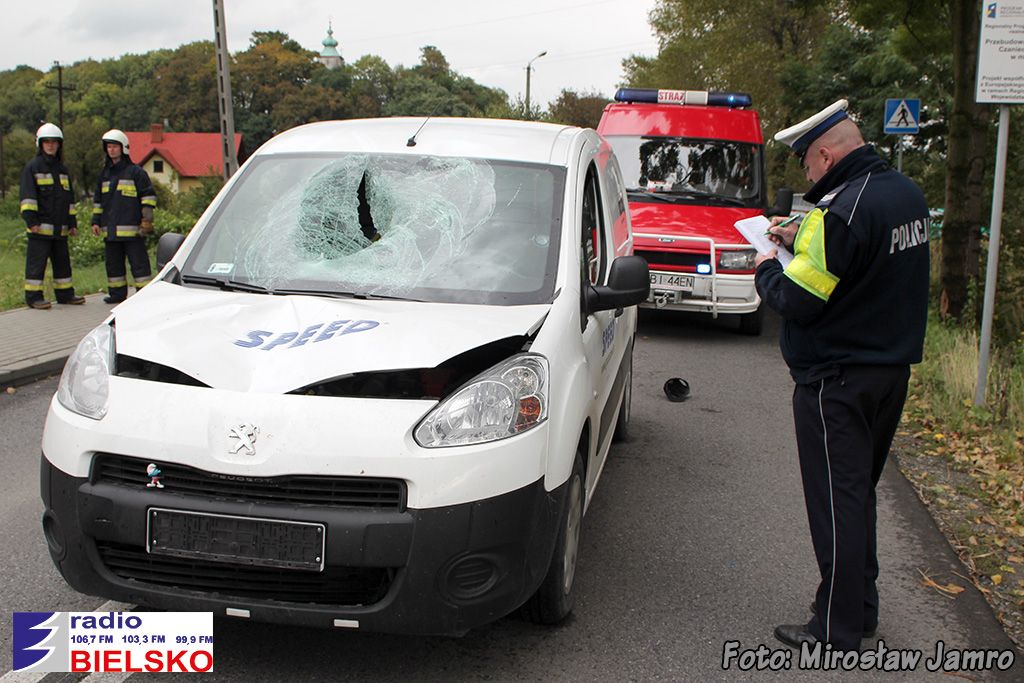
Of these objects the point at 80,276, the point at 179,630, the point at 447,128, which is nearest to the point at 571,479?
the point at 179,630

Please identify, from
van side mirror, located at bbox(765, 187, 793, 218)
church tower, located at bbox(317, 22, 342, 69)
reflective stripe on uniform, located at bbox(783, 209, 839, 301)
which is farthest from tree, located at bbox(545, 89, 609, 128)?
church tower, located at bbox(317, 22, 342, 69)

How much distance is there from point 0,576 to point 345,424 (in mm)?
2063

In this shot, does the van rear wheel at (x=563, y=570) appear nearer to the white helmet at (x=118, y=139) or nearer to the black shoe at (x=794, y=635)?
the black shoe at (x=794, y=635)

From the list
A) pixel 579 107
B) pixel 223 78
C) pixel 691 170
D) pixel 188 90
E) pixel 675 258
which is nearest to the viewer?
pixel 675 258

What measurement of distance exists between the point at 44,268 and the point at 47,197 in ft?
2.52

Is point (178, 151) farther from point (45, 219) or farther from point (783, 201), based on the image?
point (783, 201)

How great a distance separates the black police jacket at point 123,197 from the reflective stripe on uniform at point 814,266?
9.34 m

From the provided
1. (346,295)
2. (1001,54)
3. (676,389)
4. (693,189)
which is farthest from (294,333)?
(693,189)

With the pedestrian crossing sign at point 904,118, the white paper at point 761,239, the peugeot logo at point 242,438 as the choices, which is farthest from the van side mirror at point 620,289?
the pedestrian crossing sign at point 904,118

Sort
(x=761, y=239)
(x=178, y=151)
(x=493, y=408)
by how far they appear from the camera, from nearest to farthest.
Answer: (x=493, y=408)
(x=761, y=239)
(x=178, y=151)

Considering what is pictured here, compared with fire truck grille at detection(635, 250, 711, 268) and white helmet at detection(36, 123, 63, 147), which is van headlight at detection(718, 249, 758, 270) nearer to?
fire truck grille at detection(635, 250, 711, 268)

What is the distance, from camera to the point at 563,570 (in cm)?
386

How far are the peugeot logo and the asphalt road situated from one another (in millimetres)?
850

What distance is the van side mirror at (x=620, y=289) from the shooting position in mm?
4305
